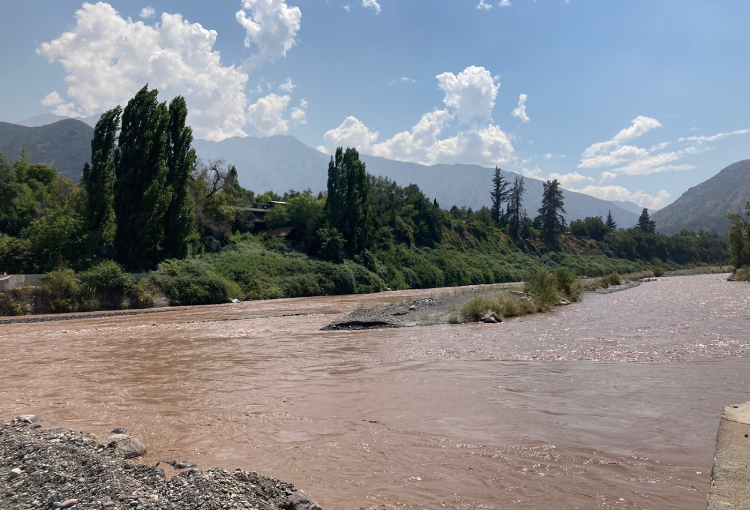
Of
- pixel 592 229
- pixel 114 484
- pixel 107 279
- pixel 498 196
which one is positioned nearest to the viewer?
pixel 114 484

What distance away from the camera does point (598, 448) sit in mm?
5348

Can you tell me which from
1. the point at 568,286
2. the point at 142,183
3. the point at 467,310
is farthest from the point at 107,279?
the point at 568,286

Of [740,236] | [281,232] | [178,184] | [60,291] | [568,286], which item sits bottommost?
[568,286]

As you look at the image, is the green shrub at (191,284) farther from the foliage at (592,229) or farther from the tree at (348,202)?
the foliage at (592,229)

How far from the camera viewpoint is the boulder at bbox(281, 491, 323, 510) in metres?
3.88

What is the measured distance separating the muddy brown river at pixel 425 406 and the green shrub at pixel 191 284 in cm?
1430

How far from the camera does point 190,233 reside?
35.5m

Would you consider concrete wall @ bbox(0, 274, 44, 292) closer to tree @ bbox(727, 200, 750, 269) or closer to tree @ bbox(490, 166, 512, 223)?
tree @ bbox(727, 200, 750, 269)

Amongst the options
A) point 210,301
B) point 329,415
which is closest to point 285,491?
point 329,415

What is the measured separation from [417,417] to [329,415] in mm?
1366

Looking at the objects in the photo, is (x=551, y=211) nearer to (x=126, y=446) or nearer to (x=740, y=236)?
(x=740, y=236)

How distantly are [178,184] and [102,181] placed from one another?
5.40m

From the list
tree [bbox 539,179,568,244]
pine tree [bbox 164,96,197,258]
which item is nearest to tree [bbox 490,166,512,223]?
tree [bbox 539,179,568,244]

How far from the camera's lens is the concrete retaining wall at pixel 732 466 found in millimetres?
3659
